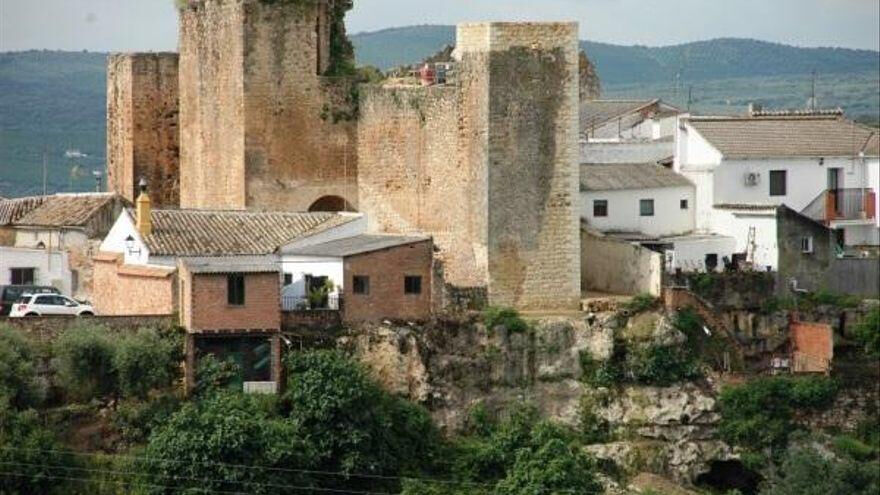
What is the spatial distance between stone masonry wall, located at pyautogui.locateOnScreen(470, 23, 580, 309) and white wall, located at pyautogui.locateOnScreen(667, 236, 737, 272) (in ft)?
12.6

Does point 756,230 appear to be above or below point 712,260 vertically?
above

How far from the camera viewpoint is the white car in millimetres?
50375

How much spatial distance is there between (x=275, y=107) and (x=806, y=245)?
9.87 m

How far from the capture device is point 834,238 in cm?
5438

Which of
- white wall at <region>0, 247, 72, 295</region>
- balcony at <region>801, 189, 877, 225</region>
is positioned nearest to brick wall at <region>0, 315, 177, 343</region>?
white wall at <region>0, 247, 72, 295</region>

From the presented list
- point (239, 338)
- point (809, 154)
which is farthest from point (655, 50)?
point (239, 338)

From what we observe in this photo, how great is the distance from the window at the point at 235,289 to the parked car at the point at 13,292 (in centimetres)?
542

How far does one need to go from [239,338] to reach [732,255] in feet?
34.7

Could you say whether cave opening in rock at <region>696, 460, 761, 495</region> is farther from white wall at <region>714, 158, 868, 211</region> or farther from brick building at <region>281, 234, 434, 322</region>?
white wall at <region>714, 158, 868, 211</region>

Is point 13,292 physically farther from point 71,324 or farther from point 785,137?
point 785,137

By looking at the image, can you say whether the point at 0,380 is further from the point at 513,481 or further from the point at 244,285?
the point at 513,481

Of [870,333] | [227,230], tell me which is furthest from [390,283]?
[870,333]

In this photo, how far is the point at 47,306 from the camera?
50.7 m

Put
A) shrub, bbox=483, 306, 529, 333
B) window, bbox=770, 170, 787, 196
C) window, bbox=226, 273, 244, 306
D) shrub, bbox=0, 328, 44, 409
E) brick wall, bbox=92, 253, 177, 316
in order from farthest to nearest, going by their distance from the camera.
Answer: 1. window, bbox=770, 170, 787, 196
2. shrub, bbox=483, 306, 529, 333
3. brick wall, bbox=92, 253, 177, 316
4. window, bbox=226, 273, 244, 306
5. shrub, bbox=0, 328, 44, 409
